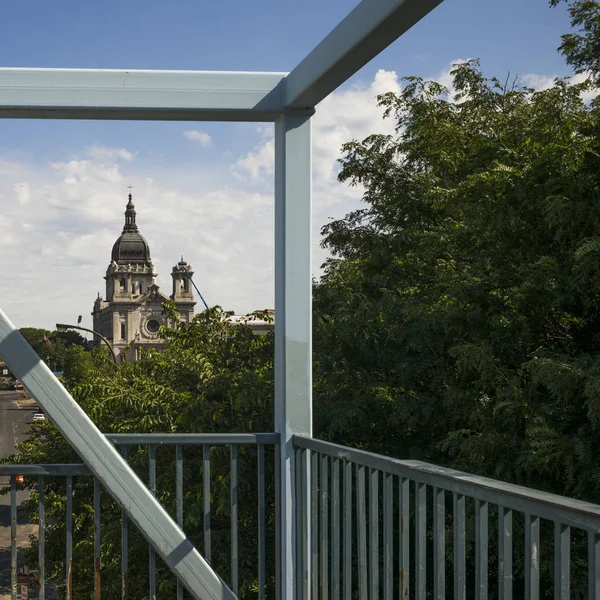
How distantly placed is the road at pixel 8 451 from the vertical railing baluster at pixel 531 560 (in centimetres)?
196

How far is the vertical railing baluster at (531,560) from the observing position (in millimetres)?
1278

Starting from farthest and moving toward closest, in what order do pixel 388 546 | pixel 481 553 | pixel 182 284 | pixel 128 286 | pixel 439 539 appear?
pixel 128 286 < pixel 182 284 < pixel 388 546 < pixel 439 539 < pixel 481 553

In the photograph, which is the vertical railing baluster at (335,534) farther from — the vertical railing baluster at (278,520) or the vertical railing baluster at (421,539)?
the vertical railing baluster at (421,539)

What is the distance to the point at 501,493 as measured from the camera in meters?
1.38

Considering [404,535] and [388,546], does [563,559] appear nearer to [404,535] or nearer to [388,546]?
[404,535]

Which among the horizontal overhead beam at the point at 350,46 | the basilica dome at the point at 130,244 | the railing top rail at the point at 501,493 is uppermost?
the basilica dome at the point at 130,244

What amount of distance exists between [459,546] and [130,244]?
30.6m

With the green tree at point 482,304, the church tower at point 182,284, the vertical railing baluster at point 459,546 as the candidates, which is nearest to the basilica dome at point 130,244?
the church tower at point 182,284

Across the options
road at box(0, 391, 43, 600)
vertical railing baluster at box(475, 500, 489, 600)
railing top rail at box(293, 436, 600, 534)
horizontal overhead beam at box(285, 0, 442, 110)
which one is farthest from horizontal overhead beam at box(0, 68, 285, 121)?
vertical railing baluster at box(475, 500, 489, 600)

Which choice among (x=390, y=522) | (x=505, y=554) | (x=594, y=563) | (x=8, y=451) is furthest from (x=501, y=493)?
(x=8, y=451)

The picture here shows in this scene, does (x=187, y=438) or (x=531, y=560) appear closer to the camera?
(x=531, y=560)

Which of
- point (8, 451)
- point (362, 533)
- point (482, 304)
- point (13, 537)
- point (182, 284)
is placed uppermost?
point (182, 284)

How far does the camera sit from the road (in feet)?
58.7

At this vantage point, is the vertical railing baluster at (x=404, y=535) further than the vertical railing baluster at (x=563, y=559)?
Yes
